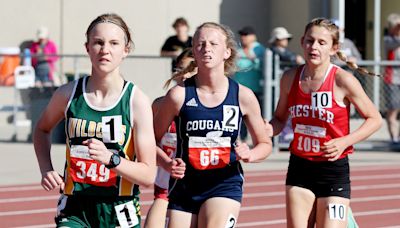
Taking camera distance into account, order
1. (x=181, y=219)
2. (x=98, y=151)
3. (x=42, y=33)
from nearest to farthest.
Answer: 1. (x=98, y=151)
2. (x=181, y=219)
3. (x=42, y=33)

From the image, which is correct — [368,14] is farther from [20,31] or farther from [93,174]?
[93,174]

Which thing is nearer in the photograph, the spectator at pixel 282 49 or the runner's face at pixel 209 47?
the runner's face at pixel 209 47

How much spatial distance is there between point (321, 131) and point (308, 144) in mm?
124

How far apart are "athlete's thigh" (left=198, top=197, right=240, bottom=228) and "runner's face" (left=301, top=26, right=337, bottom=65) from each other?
1334 mm

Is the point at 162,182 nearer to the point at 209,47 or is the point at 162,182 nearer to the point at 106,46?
the point at 209,47

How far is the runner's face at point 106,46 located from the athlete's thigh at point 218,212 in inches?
49.1

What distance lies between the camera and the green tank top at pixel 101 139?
5.75 m

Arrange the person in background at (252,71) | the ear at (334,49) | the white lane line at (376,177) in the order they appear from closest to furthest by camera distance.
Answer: the ear at (334,49)
the white lane line at (376,177)
the person in background at (252,71)

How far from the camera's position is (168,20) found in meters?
22.3

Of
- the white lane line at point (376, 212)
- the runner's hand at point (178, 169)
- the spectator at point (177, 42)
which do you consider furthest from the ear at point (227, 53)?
the spectator at point (177, 42)

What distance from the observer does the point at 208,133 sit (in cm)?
664

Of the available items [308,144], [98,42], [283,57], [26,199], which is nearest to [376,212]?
[26,199]

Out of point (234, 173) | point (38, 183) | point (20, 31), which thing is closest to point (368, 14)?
point (20, 31)

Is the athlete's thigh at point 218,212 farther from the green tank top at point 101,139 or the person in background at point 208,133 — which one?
the green tank top at point 101,139
